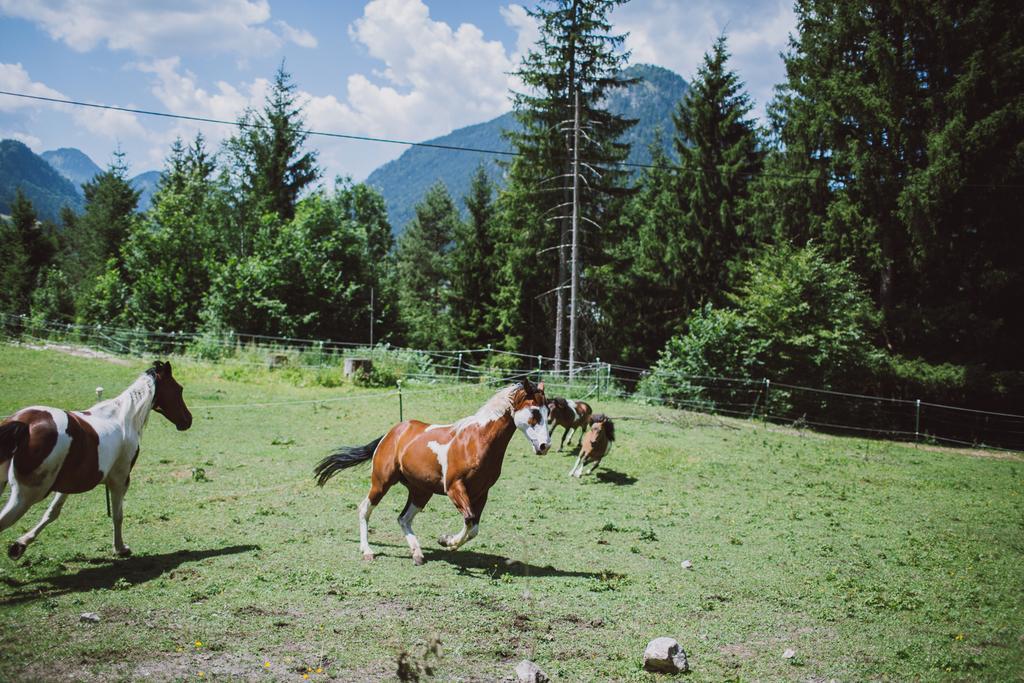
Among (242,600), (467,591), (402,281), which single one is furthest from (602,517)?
(402,281)

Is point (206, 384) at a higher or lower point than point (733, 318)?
lower

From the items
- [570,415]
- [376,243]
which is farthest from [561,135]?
[376,243]

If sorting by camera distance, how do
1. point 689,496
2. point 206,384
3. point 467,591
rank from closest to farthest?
point 467,591 < point 689,496 < point 206,384

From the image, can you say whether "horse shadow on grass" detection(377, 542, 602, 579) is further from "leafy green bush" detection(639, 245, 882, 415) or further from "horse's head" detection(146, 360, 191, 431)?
"leafy green bush" detection(639, 245, 882, 415)

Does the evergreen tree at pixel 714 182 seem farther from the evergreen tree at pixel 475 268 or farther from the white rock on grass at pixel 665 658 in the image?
the white rock on grass at pixel 665 658

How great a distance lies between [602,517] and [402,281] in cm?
5024

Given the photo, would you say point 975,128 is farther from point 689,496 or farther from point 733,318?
point 689,496

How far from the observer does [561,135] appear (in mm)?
28766

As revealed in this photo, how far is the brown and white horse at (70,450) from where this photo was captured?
6.05 meters

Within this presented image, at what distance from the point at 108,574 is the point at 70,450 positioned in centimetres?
135

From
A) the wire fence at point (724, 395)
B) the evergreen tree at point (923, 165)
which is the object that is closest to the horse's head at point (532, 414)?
the wire fence at point (724, 395)

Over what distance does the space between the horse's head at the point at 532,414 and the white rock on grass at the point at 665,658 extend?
89.8 inches

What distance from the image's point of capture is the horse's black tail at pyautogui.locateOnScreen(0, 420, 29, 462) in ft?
19.6

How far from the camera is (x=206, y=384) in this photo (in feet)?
71.1
